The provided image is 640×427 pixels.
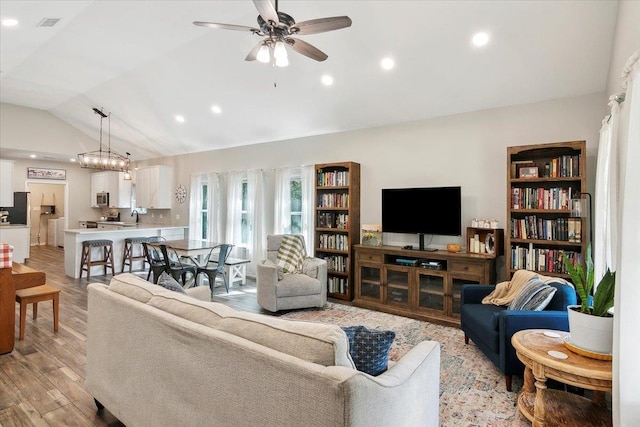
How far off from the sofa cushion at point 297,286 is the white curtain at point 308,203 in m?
1.15

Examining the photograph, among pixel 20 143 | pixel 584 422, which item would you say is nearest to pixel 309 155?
pixel 584 422

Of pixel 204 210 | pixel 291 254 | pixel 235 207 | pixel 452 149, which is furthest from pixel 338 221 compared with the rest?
pixel 204 210

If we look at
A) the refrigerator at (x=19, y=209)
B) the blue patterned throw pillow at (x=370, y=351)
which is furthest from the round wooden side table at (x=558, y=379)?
the refrigerator at (x=19, y=209)

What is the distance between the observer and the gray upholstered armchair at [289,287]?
4.61 metres

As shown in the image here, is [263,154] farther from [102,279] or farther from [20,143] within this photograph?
[20,143]

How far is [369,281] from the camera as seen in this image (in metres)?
5.03

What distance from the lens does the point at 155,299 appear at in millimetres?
2045

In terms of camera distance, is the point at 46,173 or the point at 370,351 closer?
the point at 370,351

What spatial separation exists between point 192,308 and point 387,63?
353 centimetres

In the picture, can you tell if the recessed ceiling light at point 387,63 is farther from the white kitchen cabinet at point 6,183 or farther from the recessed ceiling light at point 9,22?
the white kitchen cabinet at point 6,183

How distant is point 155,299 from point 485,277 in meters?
3.53

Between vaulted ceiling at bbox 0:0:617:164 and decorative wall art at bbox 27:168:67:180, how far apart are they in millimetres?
3732

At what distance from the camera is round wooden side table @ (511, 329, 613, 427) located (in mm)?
1923

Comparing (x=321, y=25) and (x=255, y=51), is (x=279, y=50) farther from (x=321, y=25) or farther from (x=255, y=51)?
(x=321, y=25)
